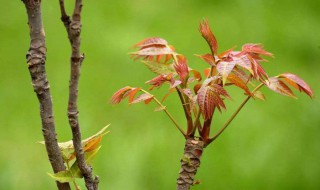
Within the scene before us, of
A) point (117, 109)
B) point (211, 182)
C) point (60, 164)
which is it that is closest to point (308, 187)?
point (211, 182)

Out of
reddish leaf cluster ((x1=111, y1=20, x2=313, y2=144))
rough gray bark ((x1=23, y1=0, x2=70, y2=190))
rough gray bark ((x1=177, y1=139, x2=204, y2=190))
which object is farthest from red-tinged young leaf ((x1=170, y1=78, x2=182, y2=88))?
rough gray bark ((x1=23, y1=0, x2=70, y2=190))

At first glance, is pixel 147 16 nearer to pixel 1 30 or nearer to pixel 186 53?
pixel 186 53

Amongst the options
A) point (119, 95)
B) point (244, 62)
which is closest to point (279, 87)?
point (244, 62)

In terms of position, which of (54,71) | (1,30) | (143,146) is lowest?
(143,146)

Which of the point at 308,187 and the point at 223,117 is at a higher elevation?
the point at 223,117

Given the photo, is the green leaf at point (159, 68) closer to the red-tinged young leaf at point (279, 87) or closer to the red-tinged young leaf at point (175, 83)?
the red-tinged young leaf at point (175, 83)

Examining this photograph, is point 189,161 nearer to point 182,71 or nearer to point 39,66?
point 182,71

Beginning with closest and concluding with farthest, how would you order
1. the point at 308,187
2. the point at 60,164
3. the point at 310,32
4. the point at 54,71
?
the point at 60,164, the point at 308,187, the point at 54,71, the point at 310,32
